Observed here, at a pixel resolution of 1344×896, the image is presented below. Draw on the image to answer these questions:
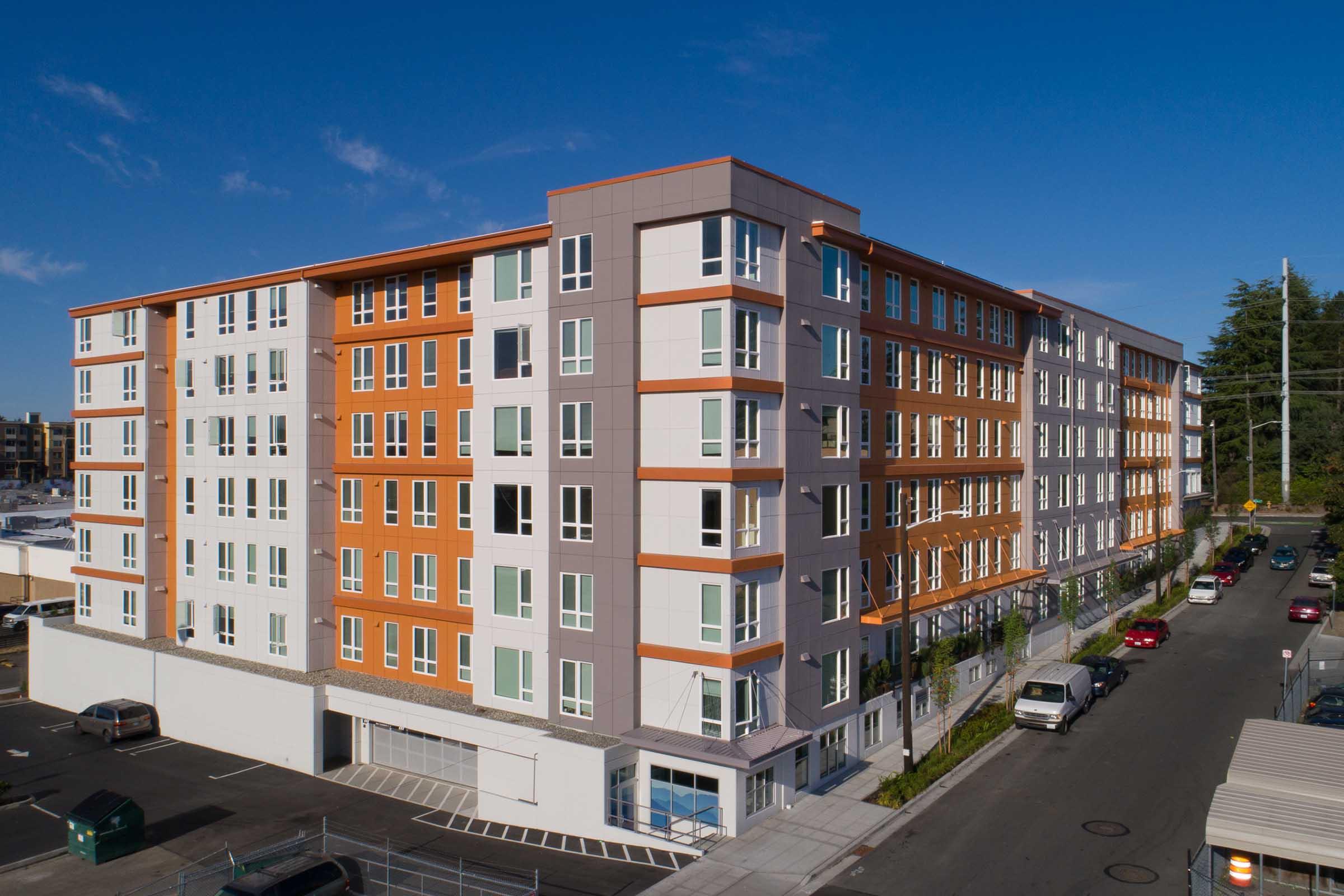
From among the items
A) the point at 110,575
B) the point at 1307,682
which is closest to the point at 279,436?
the point at 110,575

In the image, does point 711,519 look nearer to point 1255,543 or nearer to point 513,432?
point 513,432

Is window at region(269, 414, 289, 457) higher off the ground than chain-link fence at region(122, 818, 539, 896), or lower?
higher

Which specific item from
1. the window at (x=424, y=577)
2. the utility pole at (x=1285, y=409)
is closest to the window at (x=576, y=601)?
the window at (x=424, y=577)

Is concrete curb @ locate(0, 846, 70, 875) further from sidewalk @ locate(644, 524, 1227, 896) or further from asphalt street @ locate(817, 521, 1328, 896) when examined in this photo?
asphalt street @ locate(817, 521, 1328, 896)

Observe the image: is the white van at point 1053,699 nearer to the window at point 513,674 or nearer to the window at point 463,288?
the window at point 513,674

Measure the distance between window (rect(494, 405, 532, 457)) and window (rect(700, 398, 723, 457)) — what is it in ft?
20.1

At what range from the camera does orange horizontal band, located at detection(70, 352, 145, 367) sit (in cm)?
4031

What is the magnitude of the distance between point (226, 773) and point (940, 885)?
24562mm

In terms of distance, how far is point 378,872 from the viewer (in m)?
22.6

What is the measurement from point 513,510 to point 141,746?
779 inches

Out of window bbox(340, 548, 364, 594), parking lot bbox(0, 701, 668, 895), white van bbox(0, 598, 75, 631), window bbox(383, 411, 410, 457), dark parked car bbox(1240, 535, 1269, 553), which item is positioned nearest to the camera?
parking lot bbox(0, 701, 668, 895)

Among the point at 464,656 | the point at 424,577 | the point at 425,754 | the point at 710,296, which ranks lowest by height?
the point at 425,754

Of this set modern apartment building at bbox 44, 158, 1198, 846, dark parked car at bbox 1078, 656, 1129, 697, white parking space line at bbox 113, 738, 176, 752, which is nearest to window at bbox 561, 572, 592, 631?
modern apartment building at bbox 44, 158, 1198, 846

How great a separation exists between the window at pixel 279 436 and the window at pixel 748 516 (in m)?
19.6
